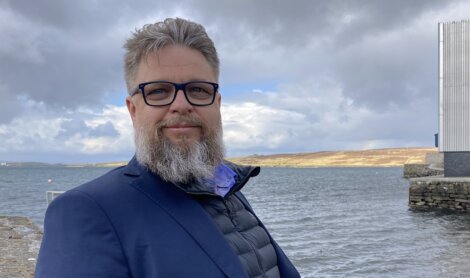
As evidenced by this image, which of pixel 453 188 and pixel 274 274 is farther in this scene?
pixel 453 188

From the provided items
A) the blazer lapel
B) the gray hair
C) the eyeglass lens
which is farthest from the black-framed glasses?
the blazer lapel

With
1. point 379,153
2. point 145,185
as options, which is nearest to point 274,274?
point 145,185

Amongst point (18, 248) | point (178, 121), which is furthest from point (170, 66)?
point (18, 248)

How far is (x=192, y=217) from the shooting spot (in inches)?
75.7

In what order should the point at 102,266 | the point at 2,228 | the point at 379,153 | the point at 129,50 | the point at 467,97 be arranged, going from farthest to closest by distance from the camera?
the point at 379,153
the point at 467,97
the point at 2,228
the point at 129,50
the point at 102,266

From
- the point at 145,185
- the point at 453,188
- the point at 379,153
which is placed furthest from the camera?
the point at 379,153

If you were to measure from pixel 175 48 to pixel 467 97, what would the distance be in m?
32.7

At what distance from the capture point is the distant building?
31.4m

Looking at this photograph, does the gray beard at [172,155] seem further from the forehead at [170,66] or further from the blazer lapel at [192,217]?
the forehead at [170,66]

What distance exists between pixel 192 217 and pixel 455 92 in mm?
32789

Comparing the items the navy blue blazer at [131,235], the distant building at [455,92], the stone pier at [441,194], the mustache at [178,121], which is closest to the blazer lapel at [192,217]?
the navy blue blazer at [131,235]

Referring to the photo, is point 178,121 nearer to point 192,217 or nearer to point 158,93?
point 158,93

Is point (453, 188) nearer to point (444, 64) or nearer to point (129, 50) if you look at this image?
point (444, 64)

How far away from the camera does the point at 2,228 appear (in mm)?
15438
